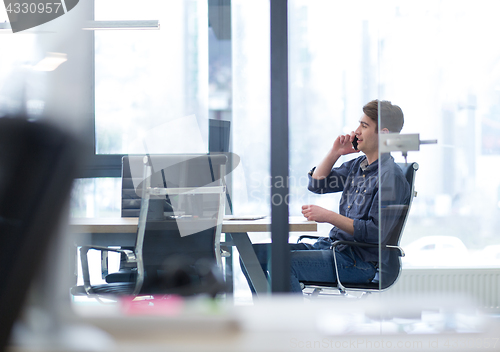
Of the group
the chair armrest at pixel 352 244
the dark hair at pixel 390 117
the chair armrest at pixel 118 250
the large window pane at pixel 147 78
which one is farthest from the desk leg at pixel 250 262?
the large window pane at pixel 147 78

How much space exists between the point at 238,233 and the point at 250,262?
186 mm

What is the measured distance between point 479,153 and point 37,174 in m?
1.99

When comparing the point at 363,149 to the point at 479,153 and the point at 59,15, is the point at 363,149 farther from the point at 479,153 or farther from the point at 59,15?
the point at 59,15

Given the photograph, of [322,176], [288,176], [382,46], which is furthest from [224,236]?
[382,46]

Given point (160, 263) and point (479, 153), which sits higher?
point (479, 153)

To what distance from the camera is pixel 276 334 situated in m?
0.44

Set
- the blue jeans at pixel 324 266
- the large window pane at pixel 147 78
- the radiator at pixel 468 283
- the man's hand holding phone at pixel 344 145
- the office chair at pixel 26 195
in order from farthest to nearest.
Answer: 1. the large window pane at pixel 147 78
2. the man's hand holding phone at pixel 344 145
3. the blue jeans at pixel 324 266
4. the radiator at pixel 468 283
5. the office chair at pixel 26 195

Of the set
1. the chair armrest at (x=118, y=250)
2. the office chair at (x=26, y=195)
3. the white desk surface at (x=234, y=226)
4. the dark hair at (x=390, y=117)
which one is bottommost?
the chair armrest at (x=118, y=250)

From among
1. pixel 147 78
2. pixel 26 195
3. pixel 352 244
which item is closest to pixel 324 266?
pixel 352 244

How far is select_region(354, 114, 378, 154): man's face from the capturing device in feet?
7.60

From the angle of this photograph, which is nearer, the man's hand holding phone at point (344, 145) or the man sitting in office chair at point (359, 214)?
the man sitting in office chair at point (359, 214)

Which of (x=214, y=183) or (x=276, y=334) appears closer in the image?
(x=276, y=334)

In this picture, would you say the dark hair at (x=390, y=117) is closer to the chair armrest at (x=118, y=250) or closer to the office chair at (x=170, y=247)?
the office chair at (x=170, y=247)

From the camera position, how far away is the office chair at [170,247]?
217 cm
